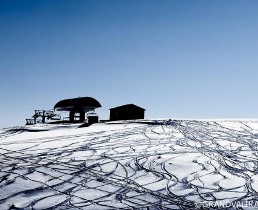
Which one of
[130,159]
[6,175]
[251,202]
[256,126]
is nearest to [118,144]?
[130,159]

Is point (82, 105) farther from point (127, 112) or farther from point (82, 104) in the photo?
point (127, 112)

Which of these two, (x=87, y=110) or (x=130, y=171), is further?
(x=87, y=110)

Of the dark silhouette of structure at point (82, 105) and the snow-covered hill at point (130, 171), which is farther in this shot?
the dark silhouette of structure at point (82, 105)

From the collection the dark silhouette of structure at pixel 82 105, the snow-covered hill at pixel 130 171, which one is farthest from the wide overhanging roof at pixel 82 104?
the snow-covered hill at pixel 130 171

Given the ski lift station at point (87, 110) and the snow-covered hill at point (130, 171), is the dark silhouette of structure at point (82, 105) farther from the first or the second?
the snow-covered hill at point (130, 171)

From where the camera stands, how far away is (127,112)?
27.4 m

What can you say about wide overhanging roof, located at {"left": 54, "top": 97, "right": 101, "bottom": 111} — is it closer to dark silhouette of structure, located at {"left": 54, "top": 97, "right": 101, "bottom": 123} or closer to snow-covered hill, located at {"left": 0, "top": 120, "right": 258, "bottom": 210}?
dark silhouette of structure, located at {"left": 54, "top": 97, "right": 101, "bottom": 123}

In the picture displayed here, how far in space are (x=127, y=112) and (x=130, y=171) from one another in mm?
19196

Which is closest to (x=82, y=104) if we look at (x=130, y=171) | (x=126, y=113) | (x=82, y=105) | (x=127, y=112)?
(x=82, y=105)

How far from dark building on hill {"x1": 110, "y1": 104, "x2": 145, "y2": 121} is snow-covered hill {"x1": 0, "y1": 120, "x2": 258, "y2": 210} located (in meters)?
13.9

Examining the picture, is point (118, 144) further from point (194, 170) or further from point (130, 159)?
point (194, 170)

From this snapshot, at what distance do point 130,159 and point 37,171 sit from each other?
2.64 metres

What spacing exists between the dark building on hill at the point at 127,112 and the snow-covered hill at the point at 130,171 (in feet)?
45.6

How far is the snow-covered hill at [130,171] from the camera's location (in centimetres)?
666
